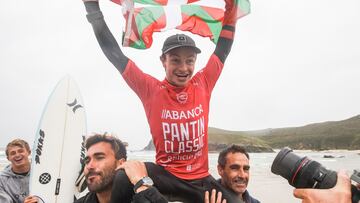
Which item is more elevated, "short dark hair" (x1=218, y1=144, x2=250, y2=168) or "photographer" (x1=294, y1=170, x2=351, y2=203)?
"photographer" (x1=294, y1=170, x2=351, y2=203)

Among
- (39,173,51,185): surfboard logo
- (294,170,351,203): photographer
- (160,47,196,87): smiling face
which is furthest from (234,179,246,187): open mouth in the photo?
(39,173,51,185): surfboard logo

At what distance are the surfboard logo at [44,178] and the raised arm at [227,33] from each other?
3.01 metres

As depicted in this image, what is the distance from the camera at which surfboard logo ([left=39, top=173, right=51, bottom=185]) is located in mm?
4758

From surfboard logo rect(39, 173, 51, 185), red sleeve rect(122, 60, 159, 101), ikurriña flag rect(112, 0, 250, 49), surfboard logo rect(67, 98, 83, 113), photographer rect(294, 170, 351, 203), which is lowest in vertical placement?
surfboard logo rect(39, 173, 51, 185)

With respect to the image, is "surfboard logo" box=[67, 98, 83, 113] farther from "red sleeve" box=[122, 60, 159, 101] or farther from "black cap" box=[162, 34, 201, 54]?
"black cap" box=[162, 34, 201, 54]

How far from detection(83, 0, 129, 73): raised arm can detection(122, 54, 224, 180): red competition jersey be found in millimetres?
87

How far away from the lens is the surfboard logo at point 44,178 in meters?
4.76

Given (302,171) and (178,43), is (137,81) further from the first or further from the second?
(302,171)

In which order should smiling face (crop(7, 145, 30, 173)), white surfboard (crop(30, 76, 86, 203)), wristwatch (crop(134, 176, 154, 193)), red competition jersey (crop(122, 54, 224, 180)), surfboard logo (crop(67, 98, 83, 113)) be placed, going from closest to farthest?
wristwatch (crop(134, 176, 154, 193)) → red competition jersey (crop(122, 54, 224, 180)) → white surfboard (crop(30, 76, 86, 203)) → smiling face (crop(7, 145, 30, 173)) → surfboard logo (crop(67, 98, 83, 113))

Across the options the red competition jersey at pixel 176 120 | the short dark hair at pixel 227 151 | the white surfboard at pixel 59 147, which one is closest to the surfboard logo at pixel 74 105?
the white surfboard at pixel 59 147

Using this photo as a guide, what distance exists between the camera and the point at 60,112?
5.44 meters

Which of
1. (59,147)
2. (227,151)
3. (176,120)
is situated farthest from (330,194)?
(59,147)

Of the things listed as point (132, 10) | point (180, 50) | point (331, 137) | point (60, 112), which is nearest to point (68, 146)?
point (60, 112)

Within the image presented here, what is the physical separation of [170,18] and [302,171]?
2.79 metres
